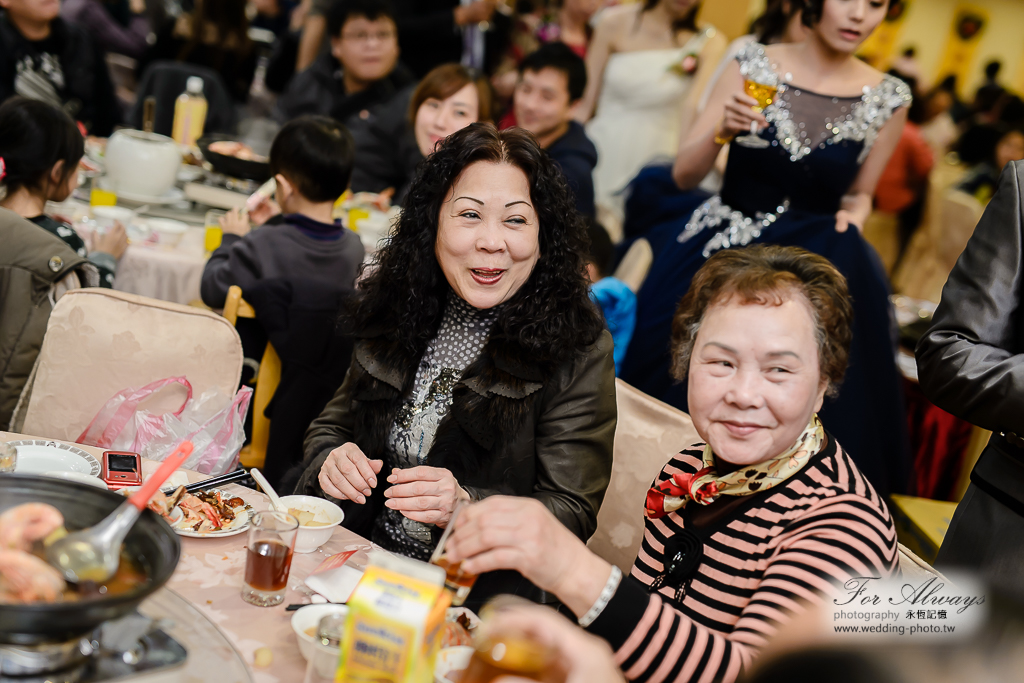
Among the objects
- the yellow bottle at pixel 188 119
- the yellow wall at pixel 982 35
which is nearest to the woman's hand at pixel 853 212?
the yellow bottle at pixel 188 119

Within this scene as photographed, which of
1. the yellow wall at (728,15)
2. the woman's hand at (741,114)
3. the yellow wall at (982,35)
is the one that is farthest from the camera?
the yellow wall at (982,35)

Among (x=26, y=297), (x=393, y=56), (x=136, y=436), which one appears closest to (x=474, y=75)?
(x=393, y=56)

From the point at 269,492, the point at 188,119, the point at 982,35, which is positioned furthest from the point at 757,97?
the point at 982,35

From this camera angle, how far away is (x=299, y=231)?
260cm

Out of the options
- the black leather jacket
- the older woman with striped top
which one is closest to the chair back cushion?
the black leather jacket

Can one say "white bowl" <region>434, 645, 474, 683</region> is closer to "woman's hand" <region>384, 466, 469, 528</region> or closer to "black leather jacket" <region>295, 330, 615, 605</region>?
"woman's hand" <region>384, 466, 469, 528</region>

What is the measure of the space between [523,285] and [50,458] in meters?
0.92

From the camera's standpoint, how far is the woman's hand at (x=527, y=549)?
1021 millimetres

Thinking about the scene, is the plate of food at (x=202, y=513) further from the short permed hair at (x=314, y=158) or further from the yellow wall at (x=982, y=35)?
the yellow wall at (x=982, y=35)

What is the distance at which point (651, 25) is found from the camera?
4.79m

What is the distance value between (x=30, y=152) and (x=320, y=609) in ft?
5.88

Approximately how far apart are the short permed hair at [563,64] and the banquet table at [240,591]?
2.62 meters

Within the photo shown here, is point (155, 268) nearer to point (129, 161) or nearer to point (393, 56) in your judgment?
point (129, 161)

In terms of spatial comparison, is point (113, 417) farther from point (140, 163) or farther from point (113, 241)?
point (140, 163)
